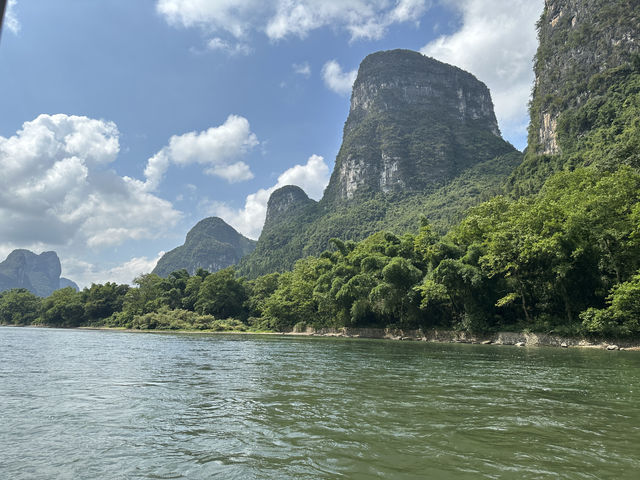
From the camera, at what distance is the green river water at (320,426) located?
6.08 m

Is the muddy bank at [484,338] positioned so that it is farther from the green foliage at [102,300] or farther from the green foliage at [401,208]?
the green foliage at [401,208]

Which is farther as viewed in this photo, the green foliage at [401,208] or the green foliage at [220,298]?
the green foliage at [401,208]

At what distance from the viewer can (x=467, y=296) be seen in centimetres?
4331

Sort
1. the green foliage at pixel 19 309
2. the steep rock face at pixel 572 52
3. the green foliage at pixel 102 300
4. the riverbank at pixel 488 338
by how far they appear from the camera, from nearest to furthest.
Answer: the riverbank at pixel 488 338 → the steep rock face at pixel 572 52 → the green foliage at pixel 102 300 → the green foliage at pixel 19 309

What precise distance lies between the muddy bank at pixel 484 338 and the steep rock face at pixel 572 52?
72225 millimetres

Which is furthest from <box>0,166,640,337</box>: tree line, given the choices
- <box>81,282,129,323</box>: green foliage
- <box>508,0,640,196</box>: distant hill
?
<box>508,0,640,196</box>: distant hill

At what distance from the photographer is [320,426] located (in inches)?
332

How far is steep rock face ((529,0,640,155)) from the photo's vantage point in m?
94.8

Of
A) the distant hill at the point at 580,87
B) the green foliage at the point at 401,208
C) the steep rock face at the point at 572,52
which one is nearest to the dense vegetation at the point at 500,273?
the distant hill at the point at 580,87

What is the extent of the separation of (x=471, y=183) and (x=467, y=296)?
140 m

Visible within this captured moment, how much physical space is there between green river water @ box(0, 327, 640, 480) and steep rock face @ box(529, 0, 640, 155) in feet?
333

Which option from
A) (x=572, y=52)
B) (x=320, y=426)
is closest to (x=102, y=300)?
(x=320, y=426)

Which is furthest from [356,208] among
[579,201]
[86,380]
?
[86,380]

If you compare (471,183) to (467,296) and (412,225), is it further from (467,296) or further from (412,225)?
(467,296)
